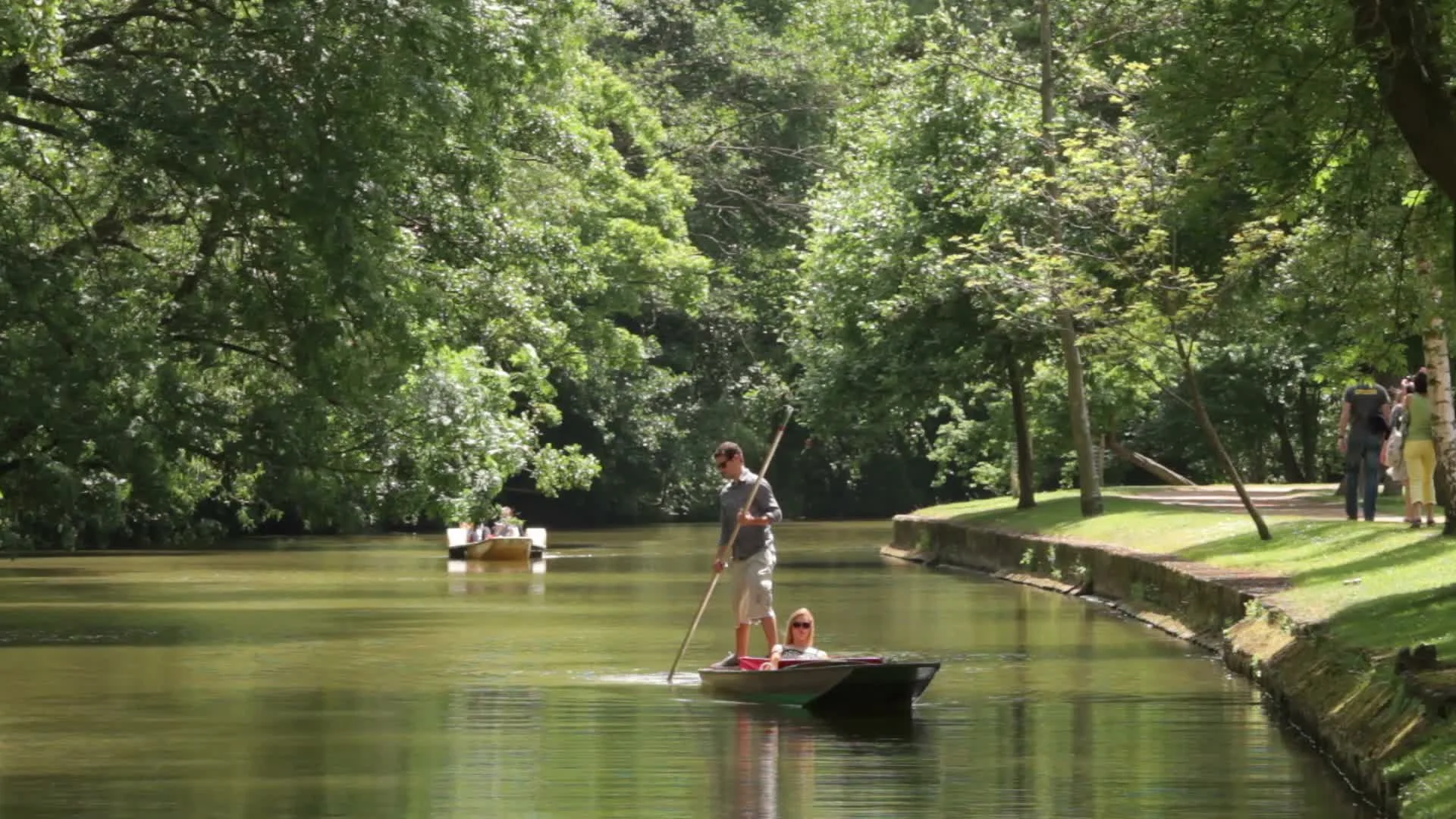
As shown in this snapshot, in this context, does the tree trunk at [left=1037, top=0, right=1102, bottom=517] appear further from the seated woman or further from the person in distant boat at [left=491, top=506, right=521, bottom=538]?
the seated woman

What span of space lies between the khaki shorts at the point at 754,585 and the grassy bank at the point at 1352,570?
14.4ft

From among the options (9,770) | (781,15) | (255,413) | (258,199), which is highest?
(781,15)

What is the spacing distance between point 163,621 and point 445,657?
7481 millimetres

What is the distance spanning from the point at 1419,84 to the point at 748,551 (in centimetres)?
761

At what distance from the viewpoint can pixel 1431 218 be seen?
20.0 metres

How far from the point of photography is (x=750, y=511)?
2247 centimetres

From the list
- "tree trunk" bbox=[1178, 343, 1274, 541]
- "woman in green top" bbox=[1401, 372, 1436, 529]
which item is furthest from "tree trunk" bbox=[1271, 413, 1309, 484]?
"woman in green top" bbox=[1401, 372, 1436, 529]

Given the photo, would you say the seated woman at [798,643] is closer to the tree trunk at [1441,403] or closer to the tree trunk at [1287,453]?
the tree trunk at [1441,403]

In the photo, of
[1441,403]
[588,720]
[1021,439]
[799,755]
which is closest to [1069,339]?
[1021,439]

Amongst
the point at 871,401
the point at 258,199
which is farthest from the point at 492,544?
the point at 258,199

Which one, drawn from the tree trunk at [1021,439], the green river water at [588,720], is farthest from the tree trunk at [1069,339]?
the green river water at [588,720]

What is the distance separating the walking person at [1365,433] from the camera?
31.6 metres

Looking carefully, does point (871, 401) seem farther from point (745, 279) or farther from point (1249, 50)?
point (1249, 50)

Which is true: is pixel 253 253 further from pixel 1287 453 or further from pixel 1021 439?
pixel 1287 453
